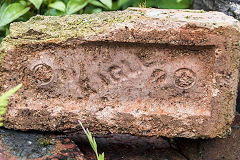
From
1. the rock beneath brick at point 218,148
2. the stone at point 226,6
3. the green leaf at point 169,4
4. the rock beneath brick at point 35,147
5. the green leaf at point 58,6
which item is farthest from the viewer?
the green leaf at point 169,4

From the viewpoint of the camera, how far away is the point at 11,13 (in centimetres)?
217

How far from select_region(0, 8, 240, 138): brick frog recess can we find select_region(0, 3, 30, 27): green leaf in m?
0.57

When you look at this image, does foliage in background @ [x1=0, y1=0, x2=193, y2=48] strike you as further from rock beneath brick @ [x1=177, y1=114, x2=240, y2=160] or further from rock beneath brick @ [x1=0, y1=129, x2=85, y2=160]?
rock beneath brick @ [x1=177, y1=114, x2=240, y2=160]

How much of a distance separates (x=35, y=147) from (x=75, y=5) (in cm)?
108

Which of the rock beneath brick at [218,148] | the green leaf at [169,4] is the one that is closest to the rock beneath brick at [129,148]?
the rock beneath brick at [218,148]

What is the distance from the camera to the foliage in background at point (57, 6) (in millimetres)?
2148

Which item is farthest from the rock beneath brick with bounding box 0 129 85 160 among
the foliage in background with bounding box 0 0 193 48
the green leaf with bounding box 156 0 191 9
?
the green leaf with bounding box 156 0 191 9

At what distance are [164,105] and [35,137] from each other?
693mm

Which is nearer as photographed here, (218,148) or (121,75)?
(121,75)

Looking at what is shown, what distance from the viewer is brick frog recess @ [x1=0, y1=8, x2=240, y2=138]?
1.51 metres

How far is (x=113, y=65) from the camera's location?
1585mm

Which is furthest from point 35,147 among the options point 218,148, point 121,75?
point 218,148

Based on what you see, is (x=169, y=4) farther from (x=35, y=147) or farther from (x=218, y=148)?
(x=35, y=147)

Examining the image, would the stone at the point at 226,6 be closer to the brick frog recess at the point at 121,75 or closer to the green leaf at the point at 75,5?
the brick frog recess at the point at 121,75
